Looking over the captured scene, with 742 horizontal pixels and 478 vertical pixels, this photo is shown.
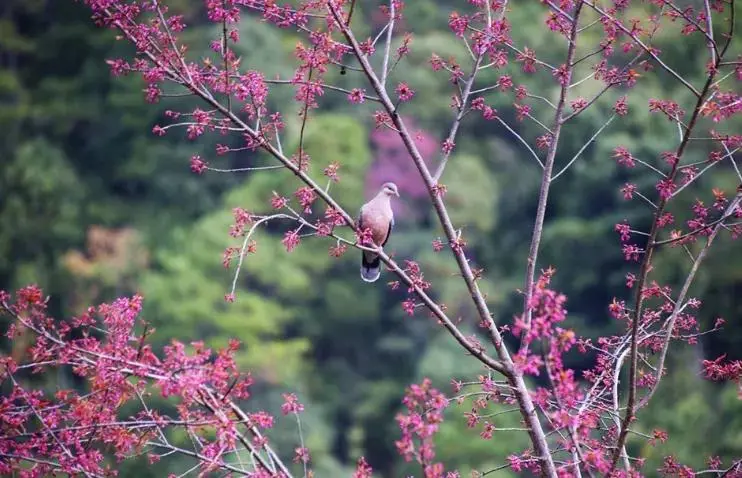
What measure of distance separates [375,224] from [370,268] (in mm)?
449

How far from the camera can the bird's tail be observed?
26.0 feet

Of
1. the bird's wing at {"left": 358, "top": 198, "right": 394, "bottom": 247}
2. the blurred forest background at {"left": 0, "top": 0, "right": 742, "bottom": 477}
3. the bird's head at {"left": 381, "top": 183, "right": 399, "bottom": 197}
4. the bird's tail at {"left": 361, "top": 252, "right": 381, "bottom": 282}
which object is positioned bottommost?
the blurred forest background at {"left": 0, "top": 0, "right": 742, "bottom": 477}

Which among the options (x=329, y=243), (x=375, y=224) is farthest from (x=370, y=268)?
(x=329, y=243)

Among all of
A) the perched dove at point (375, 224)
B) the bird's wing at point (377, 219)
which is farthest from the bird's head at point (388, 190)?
the bird's wing at point (377, 219)

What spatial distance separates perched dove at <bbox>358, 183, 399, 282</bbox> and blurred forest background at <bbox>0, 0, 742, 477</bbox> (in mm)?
10462

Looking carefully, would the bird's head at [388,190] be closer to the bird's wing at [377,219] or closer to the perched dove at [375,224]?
the perched dove at [375,224]

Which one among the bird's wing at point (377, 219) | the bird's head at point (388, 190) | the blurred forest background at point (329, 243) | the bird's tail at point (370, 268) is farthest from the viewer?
the blurred forest background at point (329, 243)

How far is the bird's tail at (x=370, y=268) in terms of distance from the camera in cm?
793

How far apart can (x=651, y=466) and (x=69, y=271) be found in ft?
48.8

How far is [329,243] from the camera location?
80.2 feet

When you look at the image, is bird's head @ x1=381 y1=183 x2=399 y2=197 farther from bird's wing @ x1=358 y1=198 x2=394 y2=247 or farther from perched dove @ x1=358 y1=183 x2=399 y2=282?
bird's wing @ x1=358 y1=198 x2=394 y2=247

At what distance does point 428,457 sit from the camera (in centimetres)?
381

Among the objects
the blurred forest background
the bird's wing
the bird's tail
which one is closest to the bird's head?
the bird's wing

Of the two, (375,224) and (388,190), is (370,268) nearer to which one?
(375,224)
